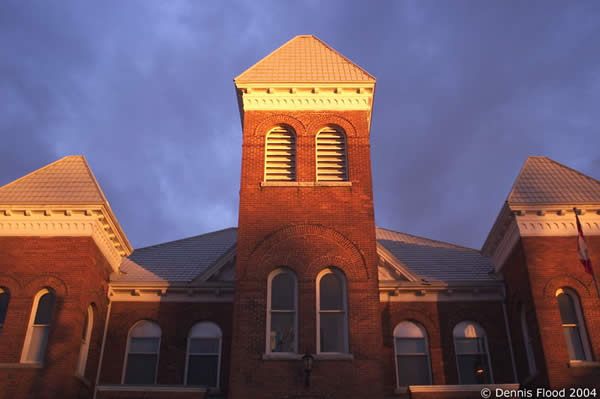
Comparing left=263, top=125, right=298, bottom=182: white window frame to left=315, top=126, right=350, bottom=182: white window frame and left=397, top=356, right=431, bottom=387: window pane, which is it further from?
left=397, top=356, right=431, bottom=387: window pane

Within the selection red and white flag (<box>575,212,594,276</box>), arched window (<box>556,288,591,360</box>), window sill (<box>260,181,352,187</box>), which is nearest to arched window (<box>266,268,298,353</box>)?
window sill (<box>260,181,352,187</box>)

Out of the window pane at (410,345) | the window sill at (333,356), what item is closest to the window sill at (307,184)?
the window sill at (333,356)

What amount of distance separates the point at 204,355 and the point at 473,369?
942 cm

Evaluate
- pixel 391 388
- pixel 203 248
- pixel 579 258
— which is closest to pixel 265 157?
pixel 203 248

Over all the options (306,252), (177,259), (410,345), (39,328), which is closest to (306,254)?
(306,252)

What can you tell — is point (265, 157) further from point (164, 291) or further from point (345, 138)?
point (164, 291)

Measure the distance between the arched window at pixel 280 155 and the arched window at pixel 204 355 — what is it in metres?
6.07

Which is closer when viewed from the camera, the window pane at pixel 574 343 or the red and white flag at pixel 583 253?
the red and white flag at pixel 583 253

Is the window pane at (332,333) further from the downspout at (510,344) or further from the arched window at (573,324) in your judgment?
the downspout at (510,344)

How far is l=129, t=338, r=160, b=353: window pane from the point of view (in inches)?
854

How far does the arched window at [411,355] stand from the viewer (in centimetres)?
2091

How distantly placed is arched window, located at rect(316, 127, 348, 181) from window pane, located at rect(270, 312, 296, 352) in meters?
4.92

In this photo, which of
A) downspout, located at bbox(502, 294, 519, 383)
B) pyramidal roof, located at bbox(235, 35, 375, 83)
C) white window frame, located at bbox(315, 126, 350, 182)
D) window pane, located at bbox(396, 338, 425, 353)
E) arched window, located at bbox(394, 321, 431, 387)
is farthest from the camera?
pyramidal roof, located at bbox(235, 35, 375, 83)

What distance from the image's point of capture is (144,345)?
21.8 metres
